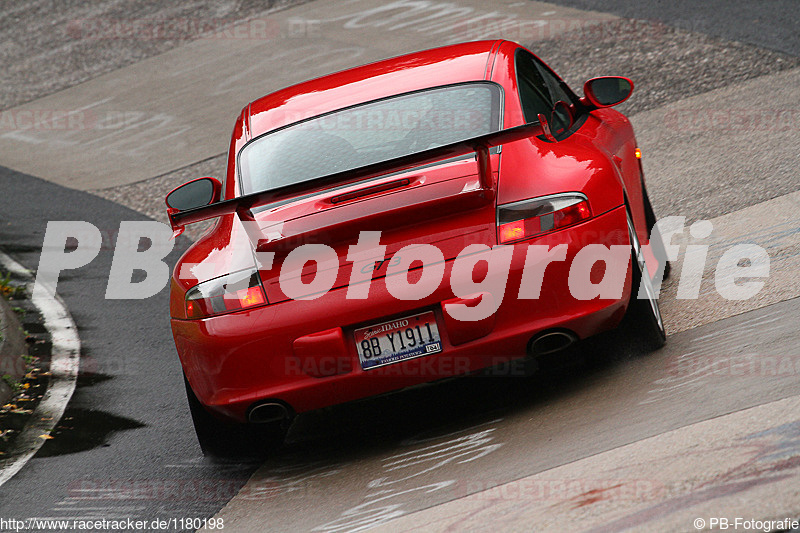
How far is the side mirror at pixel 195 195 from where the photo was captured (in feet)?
16.8

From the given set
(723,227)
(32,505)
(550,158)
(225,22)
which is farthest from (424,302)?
(225,22)

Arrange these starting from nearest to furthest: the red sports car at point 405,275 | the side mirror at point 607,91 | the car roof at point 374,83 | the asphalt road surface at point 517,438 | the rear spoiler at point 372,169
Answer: the asphalt road surface at point 517,438, the rear spoiler at point 372,169, the red sports car at point 405,275, the car roof at point 374,83, the side mirror at point 607,91

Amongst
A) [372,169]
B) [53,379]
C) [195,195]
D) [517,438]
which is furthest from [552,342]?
[53,379]

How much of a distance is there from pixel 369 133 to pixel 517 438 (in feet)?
5.19

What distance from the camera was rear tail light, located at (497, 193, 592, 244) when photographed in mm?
4008

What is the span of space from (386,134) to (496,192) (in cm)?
79

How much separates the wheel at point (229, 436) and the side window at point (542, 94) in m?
1.92

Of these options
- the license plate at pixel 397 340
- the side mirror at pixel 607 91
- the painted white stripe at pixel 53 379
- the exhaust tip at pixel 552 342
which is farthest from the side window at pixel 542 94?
the painted white stripe at pixel 53 379

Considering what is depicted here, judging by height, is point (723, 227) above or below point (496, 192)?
below

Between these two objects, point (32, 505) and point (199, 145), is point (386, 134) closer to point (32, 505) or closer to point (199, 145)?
point (32, 505)

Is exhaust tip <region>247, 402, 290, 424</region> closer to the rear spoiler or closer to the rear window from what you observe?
the rear spoiler

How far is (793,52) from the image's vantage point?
10.2m

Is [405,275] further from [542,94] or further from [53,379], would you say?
[53,379]

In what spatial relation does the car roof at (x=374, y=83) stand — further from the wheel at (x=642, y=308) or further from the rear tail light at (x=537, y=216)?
the wheel at (x=642, y=308)
